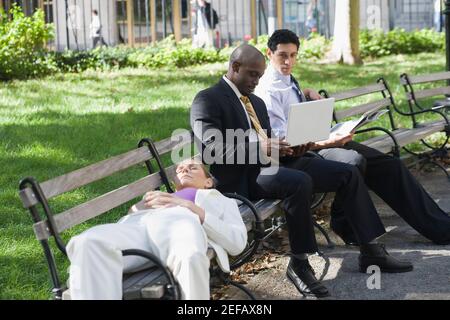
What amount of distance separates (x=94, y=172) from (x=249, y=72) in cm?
149

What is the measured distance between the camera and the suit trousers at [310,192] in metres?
5.90

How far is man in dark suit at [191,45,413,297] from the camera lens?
6.07m

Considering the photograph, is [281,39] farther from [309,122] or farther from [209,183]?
[209,183]

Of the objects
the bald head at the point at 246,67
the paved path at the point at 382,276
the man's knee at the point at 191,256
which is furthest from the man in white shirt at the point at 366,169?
the man's knee at the point at 191,256

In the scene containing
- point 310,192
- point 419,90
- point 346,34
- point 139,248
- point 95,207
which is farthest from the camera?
point 346,34

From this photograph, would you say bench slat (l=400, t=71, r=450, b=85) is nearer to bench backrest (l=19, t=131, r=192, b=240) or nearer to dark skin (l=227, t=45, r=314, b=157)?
dark skin (l=227, t=45, r=314, b=157)

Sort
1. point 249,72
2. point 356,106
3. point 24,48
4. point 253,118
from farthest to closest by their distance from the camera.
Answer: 1. point 24,48
2. point 356,106
3. point 253,118
4. point 249,72

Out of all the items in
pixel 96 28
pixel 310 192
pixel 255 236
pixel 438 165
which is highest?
pixel 96 28

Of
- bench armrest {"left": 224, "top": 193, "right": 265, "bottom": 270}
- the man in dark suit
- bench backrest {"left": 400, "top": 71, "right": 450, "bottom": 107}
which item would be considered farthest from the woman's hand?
bench backrest {"left": 400, "top": 71, "right": 450, "bottom": 107}

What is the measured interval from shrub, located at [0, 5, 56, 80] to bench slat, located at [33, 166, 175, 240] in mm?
9211

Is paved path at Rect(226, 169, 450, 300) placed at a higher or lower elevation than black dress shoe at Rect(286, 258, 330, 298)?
lower

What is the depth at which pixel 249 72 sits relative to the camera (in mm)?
6297

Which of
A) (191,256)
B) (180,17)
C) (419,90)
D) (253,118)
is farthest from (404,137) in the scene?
(180,17)

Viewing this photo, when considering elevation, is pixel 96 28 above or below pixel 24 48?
above
